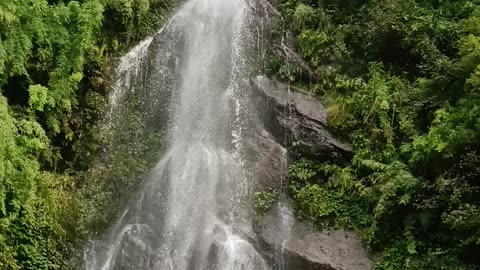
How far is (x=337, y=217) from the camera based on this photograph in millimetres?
9469

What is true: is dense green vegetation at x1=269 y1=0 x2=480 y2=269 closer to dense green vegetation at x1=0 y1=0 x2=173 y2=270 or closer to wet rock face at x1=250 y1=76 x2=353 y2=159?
wet rock face at x1=250 y1=76 x2=353 y2=159

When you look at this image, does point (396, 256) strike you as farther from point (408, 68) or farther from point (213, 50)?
point (213, 50)

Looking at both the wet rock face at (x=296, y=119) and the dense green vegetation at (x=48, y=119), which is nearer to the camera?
the dense green vegetation at (x=48, y=119)

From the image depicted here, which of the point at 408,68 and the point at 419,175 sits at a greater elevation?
the point at 408,68

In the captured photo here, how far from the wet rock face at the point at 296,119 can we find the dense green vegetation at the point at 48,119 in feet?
9.41

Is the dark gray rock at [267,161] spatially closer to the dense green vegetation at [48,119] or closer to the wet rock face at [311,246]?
the wet rock face at [311,246]

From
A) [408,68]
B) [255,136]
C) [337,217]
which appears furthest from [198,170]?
[408,68]

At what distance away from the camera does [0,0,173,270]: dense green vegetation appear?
27.2ft

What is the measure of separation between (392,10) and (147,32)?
5.41 metres

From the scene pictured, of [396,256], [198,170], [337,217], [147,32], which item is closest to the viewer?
[396,256]

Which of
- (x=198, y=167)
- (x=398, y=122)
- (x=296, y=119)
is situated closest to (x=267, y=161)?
(x=296, y=119)

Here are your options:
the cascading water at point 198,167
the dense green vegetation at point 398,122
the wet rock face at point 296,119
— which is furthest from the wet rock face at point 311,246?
the wet rock face at point 296,119

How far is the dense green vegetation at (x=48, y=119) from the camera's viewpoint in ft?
27.2

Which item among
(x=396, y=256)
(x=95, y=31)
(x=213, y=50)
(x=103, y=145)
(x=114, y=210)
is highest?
(x=95, y=31)
